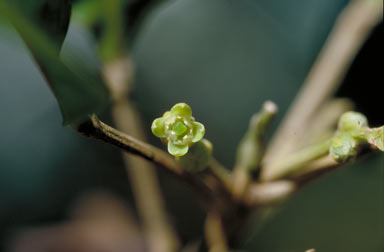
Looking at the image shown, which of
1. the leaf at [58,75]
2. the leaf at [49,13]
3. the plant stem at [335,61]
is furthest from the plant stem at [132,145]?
the plant stem at [335,61]

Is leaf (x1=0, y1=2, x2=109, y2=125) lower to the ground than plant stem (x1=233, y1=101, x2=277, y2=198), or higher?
higher

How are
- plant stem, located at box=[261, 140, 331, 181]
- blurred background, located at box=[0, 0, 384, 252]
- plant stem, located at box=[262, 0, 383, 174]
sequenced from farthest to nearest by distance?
blurred background, located at box=[0, 0, 384, 252], plant stem, located at box=[262, 0, 383, 174], plant stem, located at box=[261, 140, 331, 181]

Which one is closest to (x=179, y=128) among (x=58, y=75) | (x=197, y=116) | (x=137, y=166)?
(x=58, y=75)

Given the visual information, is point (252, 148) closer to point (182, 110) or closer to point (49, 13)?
point (182, 110)

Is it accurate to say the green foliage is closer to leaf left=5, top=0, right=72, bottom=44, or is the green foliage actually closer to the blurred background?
leaf left=5, top=0, right=72, bottom=44

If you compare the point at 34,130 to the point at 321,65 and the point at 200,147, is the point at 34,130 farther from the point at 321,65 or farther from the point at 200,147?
the point at 200,147

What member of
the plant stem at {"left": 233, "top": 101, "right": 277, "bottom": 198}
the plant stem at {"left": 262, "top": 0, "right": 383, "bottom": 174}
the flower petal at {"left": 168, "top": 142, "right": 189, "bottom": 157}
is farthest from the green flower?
the plant stem at {"left": 262, "top": 0, "right": 383, "bottom": 174}
